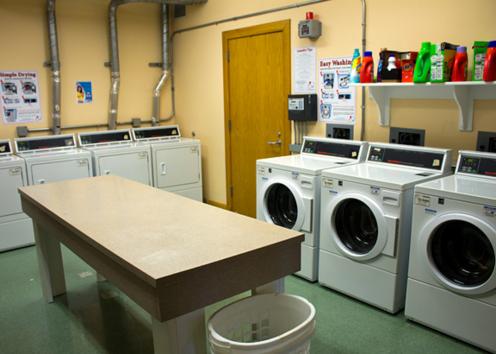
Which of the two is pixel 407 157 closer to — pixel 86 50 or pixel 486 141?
pixel 486 141

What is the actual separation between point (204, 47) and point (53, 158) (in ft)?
7.10

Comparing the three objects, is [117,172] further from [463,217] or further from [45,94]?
[463,217]

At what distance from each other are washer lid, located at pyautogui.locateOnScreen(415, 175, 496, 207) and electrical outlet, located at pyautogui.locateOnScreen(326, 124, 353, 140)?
3.66ft

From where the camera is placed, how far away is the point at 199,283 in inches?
64.9

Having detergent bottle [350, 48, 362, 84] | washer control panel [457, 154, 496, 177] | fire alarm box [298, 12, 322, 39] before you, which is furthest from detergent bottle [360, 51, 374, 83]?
washer control panel [457, 154, 496, 177]

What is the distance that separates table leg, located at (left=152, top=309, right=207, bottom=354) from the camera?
168 cm

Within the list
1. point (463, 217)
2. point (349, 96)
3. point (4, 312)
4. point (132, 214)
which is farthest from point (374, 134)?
point (4, 312)

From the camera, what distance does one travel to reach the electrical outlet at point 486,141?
300 centimetres

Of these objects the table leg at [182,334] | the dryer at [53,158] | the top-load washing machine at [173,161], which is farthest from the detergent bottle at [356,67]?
the dryer at [53,158]

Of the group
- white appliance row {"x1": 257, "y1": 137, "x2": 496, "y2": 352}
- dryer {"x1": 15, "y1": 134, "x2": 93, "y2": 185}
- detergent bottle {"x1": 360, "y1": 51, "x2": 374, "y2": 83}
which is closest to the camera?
white appliance row {"x1": 257, "y1": 137, "x2": 496, "y2": 352}

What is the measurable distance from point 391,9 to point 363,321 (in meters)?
2.35

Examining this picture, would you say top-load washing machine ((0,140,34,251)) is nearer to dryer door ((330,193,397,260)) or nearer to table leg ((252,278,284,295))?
dryer door ((330,193,397,260))

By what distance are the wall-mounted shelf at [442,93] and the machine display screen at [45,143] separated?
3.31m

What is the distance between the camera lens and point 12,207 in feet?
14.0
